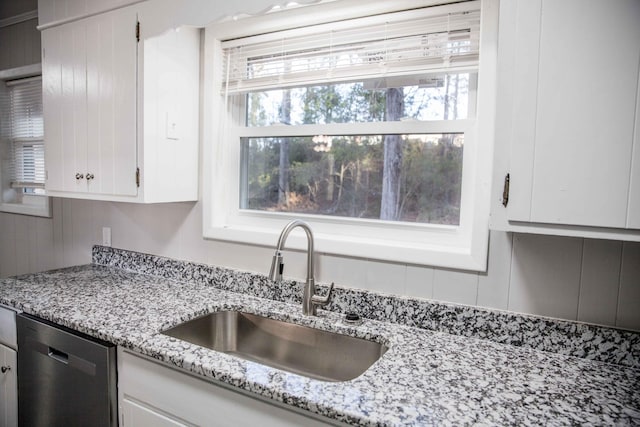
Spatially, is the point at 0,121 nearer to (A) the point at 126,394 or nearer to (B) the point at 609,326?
(A) the point at 126,394

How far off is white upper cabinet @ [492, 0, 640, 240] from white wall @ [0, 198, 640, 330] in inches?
11.4

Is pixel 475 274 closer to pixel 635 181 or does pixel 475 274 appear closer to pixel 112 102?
pixel 635 181

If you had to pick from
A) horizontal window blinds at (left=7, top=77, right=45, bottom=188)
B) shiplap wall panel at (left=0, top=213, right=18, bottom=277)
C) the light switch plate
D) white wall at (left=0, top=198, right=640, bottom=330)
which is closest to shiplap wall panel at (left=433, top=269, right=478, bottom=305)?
white wall at (left=0, top=198, right=640, bottom=330)

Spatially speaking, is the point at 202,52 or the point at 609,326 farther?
the point at 202,52

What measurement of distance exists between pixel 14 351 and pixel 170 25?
1442mm

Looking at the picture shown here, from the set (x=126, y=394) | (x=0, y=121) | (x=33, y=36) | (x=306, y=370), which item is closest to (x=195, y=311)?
(x=126, y=394)

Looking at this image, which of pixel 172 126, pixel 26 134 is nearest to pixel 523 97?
pixel 172 126

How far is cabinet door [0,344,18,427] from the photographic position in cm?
162

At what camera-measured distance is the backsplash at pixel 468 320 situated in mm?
1122

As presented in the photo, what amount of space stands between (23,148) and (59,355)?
1.88m

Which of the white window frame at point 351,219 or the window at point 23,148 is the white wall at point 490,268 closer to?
the white window frame at point 351,219

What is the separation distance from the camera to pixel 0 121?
2732 mm

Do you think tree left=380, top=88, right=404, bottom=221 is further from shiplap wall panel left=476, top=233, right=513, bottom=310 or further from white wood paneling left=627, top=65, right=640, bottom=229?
white wood paneling left=627, top=65, right=640, bottom=229

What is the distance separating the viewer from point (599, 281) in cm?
115
